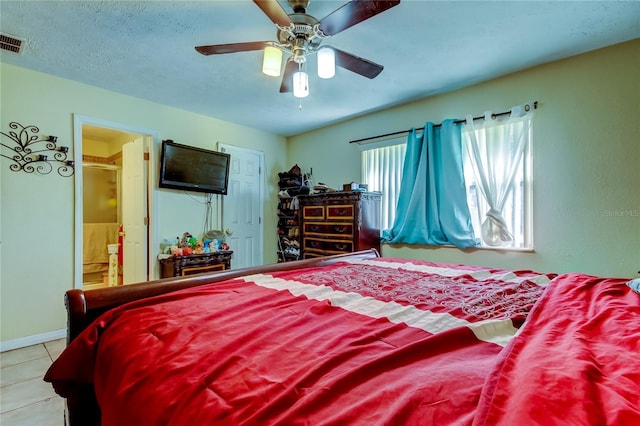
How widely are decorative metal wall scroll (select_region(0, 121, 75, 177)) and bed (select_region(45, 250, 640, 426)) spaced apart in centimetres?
242

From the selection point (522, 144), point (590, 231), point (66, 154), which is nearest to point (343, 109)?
point (522, 144)

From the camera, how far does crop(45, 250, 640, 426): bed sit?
0.53 metres

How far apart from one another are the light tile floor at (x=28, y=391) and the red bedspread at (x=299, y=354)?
1.01 meters

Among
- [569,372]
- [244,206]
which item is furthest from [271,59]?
[244,206]

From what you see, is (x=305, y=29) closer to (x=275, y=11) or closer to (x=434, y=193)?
(x=275, y=11)

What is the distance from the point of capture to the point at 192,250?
11.7 feet

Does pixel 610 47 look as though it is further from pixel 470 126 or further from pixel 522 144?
pixel 470 126

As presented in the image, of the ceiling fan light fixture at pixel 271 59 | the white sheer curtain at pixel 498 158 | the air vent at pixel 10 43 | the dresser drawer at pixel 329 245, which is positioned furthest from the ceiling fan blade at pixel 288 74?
the air vent at pixel 10 43

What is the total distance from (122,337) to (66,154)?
2.86 m

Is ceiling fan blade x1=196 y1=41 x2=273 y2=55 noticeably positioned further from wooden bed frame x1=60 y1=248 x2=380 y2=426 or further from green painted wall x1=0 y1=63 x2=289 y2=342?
green painted wall x1=0 y1=63 x2=289 y2=342

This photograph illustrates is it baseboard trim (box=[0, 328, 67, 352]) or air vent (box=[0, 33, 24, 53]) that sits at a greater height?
air vent (box=[0, 33, 24, 53])

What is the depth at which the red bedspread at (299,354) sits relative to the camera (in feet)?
1.85

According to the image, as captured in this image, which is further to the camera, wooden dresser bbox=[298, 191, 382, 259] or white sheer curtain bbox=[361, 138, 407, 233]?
white sheer curtain bbox=[361, 138, 407, 233]

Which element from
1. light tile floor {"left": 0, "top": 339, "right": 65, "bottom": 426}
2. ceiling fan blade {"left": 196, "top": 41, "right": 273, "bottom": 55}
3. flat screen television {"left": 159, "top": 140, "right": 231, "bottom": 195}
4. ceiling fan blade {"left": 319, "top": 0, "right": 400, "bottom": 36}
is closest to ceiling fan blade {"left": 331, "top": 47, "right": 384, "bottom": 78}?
ceiling fan blade {"left": 319, "top": 0, "right": 400, "bottom": 36}
